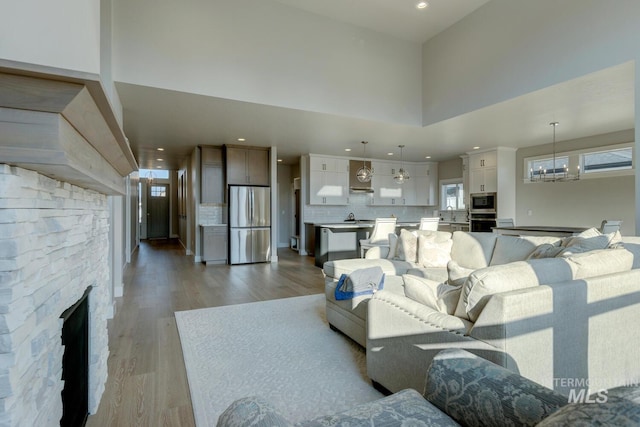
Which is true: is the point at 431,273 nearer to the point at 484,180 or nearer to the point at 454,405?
the point at 454,405

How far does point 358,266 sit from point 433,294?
1.71 m

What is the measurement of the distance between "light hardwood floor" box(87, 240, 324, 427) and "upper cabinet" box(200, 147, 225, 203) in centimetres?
156

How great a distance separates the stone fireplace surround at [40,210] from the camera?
0.78 meters

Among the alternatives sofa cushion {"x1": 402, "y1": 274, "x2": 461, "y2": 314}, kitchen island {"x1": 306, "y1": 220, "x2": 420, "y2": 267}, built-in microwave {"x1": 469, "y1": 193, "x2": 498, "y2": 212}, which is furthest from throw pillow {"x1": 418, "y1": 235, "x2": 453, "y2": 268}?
built-in microwave {"x1": 469, "y1": 193, "x2": 498, "y2": 212}

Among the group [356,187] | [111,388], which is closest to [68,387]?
[111,388]

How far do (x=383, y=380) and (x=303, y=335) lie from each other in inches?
44.5

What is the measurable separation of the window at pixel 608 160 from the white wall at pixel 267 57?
3837 mm

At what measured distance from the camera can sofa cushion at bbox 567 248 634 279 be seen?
1.96 m

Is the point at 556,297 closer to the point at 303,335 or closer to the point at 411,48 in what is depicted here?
the point at 303,335

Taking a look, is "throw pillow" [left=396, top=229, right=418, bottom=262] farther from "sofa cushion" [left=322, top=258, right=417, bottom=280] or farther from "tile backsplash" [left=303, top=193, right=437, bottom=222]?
"tile backsplash" [left=303, top=193, right=437, bottom=222]

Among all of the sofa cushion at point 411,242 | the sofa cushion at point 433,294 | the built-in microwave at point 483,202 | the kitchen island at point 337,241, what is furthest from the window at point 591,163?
the sofa cushion at point 433,294

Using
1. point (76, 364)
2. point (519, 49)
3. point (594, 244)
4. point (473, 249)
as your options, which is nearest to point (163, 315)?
point (76, 364)

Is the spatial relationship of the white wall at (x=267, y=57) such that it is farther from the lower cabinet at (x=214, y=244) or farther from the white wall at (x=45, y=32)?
the lower cabinet at (x=214, y=244)

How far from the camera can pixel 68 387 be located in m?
1.45
